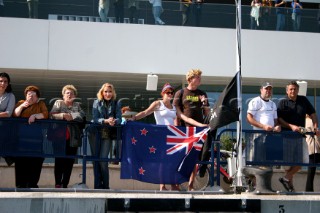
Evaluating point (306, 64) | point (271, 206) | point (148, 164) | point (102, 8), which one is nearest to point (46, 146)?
point (148, 164)

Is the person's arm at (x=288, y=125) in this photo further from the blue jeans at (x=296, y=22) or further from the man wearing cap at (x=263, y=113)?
the blue jeans at (x=296, y=22)

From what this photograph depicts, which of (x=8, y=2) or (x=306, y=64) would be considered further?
(x=306, y=64)

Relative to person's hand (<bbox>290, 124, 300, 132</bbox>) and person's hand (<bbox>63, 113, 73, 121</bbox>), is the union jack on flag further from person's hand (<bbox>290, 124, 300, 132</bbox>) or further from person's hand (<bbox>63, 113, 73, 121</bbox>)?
person's hand (<bbox>290, 124, 300, 132</bbox>)

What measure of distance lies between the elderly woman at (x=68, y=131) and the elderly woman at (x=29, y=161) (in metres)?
0.31

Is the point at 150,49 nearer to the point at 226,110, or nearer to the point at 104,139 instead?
the point at 226,110

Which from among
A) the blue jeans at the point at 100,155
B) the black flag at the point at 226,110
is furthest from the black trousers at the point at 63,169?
the black flag at the point at 226,110

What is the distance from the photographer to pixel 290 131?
10.7 meters

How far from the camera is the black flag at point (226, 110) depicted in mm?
10242

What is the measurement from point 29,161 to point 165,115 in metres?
2.33

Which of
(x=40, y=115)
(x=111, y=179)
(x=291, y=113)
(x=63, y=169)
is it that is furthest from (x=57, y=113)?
(x=111, y=179)

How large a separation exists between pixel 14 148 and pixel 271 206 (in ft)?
11.7

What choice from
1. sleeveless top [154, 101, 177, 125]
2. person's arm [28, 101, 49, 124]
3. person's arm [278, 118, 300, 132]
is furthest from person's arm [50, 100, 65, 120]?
person's arm [278, 118, 300, 132]

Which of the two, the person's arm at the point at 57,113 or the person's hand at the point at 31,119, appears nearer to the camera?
the person's hand at the point at 31,119

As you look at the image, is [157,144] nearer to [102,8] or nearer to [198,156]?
[198,156]
